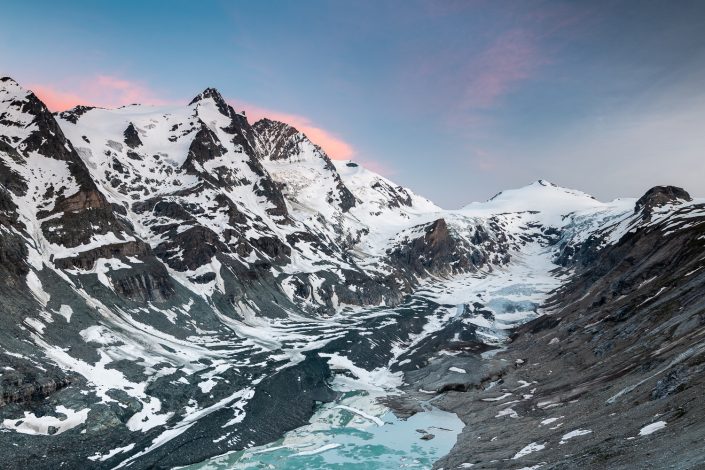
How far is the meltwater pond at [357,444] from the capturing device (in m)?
70.4

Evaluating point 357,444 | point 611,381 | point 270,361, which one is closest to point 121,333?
point 270,361

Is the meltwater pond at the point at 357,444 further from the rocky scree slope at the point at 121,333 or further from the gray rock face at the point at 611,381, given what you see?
the gray rock face at the point at 611,381

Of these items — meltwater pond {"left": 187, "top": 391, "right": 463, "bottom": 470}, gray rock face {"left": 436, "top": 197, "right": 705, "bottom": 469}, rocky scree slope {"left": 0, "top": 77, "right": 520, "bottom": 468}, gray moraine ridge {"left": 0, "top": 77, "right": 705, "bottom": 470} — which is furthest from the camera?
rocky scree slope {"left": 0, "top": 77, "right": 520, "bottom": 468}

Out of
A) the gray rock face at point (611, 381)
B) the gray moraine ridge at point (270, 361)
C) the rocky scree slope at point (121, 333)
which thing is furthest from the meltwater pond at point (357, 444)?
the gray rock face at point (611, 381)

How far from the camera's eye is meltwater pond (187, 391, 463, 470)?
70.4 metres

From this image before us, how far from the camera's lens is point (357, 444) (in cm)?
7931

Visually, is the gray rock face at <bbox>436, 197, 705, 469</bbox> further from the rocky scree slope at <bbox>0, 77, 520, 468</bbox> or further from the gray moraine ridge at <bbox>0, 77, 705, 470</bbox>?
the rocky scree slope at <bbox>0, 77, 520, 468</bbox>

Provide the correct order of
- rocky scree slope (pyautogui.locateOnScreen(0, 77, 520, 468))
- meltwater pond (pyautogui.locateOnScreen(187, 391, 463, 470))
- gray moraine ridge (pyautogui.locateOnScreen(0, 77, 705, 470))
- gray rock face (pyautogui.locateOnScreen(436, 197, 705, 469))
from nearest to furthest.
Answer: gray rock face (pyautogui.locateOnScreen(436, 197, 705, 469)) → gray moraine ridge (pyautogui.locateOnScreen(0, 77, 705, 470)) → meltwater pond (pyautogui.locateOnScreen(187, 391, 463, 470)) → rocky scree slope (pyautogui.locateOnScreen(0, 77, 520, 468))

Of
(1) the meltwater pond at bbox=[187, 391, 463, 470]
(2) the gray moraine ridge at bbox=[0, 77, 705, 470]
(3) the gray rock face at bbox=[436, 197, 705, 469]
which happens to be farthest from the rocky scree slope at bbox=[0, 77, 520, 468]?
(3) the gray rock face at bbox=[436, 197, 705, 469]

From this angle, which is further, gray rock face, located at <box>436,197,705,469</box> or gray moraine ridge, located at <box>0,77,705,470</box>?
gray moraine ridge, located at <box>0,77,705,470</box>

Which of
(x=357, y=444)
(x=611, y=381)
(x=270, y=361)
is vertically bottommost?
(x=357, y=444)

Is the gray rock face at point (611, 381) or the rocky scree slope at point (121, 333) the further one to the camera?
the rocky scree slope at point (121, 333)

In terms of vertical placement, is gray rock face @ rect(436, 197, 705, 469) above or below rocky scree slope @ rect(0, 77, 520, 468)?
below

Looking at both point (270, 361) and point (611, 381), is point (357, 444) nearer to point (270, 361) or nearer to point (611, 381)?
point (611, 381)
